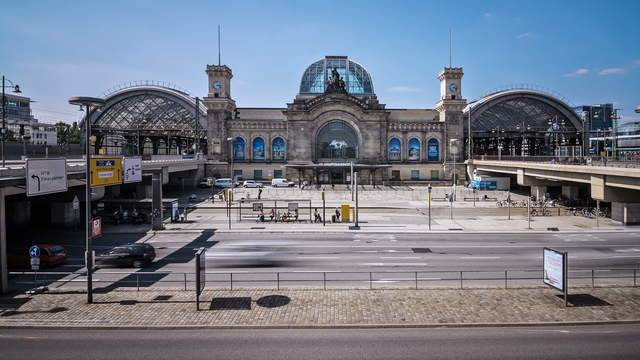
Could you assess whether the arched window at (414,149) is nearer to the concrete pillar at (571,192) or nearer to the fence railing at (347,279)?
the concrete pillar at (571,192)

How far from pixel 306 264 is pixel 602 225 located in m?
33.5

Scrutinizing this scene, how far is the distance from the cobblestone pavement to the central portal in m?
67.6

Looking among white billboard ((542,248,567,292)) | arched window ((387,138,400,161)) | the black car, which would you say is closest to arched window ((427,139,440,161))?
arched window ((387,138,400,161))

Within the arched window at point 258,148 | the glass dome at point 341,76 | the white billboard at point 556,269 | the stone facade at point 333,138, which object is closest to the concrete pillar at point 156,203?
the white billboard at point 556,269

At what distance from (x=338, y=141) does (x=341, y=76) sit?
62.9ft

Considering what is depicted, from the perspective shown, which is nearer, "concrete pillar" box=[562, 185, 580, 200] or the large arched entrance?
"concrete pillar" box=[562, 185, 580, 200]

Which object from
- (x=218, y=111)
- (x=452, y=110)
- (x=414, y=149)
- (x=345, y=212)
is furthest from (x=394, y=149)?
(x=345, y=212)

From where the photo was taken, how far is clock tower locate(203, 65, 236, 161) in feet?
285

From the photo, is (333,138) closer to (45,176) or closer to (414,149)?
(414,149)

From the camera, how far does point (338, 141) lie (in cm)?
8688

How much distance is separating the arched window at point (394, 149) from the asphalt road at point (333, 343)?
74.1m

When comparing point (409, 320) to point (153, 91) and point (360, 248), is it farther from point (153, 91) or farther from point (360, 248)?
point (153, 91)

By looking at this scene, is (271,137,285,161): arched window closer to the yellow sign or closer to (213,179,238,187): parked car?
(213,179,238,187): parked car

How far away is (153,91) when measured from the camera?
9525 centimetres
